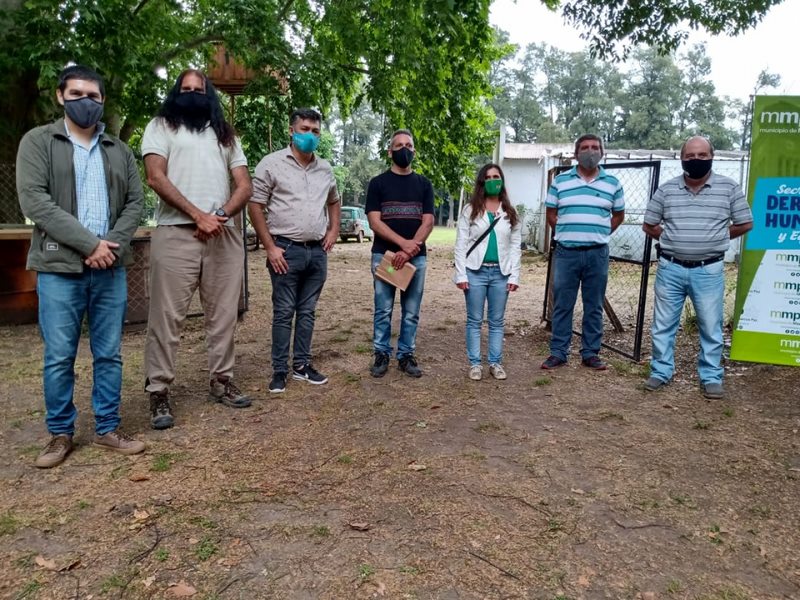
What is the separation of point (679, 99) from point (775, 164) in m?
58.5

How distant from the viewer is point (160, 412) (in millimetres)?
3986

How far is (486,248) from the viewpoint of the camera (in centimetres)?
504

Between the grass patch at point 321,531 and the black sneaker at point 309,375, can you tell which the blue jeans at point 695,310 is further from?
the grass patch at point 321,531

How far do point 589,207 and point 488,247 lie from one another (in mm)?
1014

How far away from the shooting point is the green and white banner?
198 inches

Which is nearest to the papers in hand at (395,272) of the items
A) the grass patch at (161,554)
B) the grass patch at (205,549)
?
the grass patch at (205,549)

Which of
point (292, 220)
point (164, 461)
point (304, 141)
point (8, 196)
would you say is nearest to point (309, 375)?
point (292, 220)

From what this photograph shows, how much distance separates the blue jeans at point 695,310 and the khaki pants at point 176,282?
327 centimetres

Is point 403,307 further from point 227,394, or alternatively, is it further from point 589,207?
point 589,207

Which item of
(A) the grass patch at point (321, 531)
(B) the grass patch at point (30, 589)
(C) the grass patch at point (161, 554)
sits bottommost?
(B) the grass patch at point (30, 589)

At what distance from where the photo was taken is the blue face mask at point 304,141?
4527 millimetres

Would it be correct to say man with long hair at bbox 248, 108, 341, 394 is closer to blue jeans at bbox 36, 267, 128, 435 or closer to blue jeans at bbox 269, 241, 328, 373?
blue jeans at bbox 269, 241, 328, 373

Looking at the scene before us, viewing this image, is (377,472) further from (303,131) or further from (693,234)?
(693,234)

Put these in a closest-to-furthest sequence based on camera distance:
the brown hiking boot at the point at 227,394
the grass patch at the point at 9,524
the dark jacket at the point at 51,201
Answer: the grass patch at the point at 9,524
the dark jacket at the point at 51,201
the brown hiking boot at the point at 227,394
